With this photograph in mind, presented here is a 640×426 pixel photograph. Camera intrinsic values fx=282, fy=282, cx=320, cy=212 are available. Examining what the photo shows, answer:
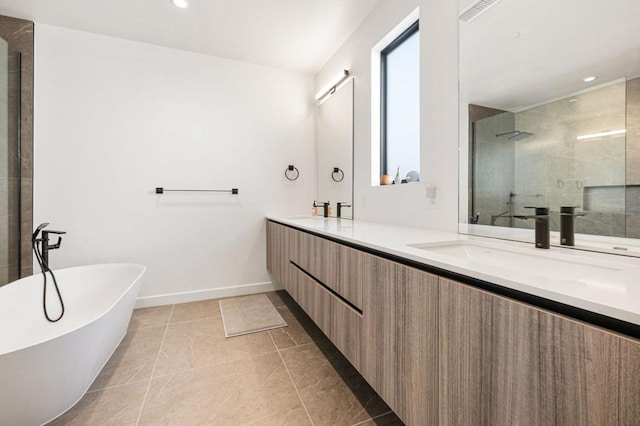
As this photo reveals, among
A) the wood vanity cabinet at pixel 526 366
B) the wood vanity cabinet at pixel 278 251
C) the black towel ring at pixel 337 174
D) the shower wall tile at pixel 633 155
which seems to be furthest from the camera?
the black towel ring at pixel 337 174

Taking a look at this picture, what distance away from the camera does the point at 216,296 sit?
288 centimetres

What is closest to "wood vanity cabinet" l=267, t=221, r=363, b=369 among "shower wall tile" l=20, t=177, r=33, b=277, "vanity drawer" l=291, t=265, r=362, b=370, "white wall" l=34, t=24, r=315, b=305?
"vanity drawer" l=291, t=265, r=362, b=370

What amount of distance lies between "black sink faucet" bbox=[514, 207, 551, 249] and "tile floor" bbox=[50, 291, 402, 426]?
1.01 meters

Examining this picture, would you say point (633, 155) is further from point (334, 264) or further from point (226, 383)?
point (226, 383)

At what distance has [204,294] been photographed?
9.30 ft

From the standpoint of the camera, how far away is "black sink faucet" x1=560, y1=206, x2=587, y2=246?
41.4 inches

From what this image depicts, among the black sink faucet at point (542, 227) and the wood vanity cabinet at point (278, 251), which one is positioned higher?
the black sink faucet at point (542, 227)

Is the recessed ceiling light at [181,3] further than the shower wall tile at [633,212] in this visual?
Yes

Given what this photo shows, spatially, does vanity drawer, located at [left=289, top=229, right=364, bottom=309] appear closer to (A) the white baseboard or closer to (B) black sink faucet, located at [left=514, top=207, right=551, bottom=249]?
(B) black sink faucet, located at [left=514, top=207, right=551, bottom=249]

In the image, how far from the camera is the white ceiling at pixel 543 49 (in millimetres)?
963

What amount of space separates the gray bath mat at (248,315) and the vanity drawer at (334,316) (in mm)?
473

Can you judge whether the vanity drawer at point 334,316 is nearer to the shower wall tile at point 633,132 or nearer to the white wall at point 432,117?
the white wall at point 432,117

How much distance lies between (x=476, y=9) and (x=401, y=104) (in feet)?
2.55

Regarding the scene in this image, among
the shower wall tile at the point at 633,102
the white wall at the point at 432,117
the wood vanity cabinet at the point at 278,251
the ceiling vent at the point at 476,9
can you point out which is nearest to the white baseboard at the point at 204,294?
the wood vanity cabinet at the point at 278,251
